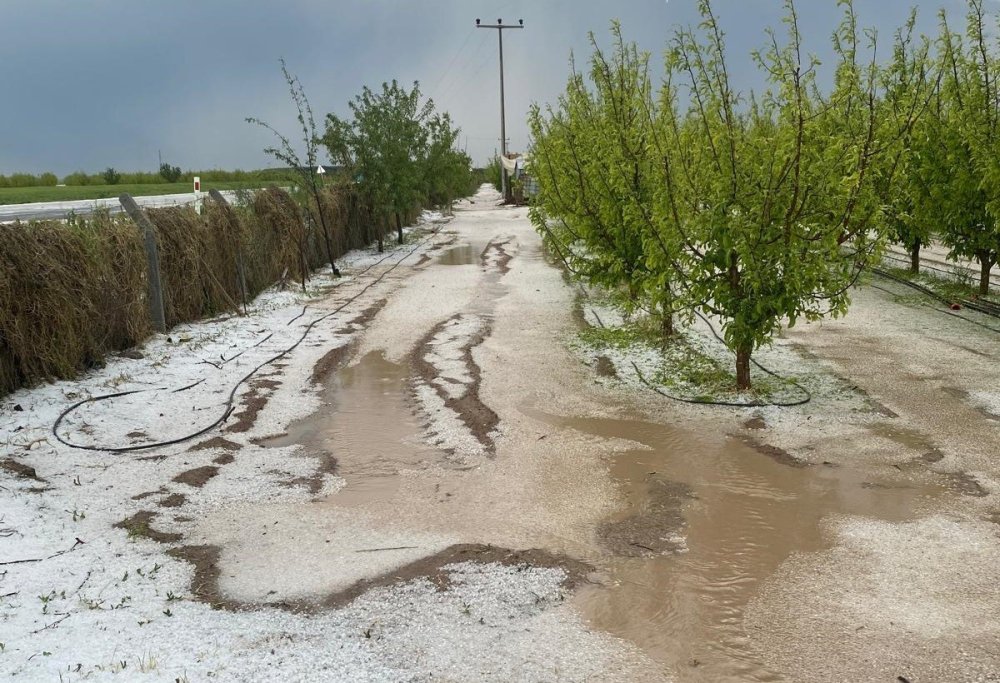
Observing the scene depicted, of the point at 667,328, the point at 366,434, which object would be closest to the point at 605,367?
the point at 667,328

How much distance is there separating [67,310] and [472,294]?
279 inches

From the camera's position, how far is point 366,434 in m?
6.79

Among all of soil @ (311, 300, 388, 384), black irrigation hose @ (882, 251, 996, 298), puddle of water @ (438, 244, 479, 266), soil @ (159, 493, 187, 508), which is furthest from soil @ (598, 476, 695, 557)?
puddle of water @ (438, 244, 479, 266)

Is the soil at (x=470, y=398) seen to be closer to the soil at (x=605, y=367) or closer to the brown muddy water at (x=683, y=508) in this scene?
the brown muddy water at (x=683, y=508)

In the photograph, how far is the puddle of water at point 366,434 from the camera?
577cm

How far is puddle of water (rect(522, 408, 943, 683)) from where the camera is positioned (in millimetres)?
3734

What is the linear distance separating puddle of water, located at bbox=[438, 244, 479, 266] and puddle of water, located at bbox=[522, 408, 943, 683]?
480 inches

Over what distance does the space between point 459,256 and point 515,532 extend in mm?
15752

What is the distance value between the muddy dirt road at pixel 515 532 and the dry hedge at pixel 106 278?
0.45 metres

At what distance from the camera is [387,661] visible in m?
3.55

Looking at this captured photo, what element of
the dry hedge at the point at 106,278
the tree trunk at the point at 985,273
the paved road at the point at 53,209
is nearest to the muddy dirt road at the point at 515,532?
the dry hedge at the point at 106,278

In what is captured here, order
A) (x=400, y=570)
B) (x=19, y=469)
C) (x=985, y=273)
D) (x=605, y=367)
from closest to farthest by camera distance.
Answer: (x=400, y=570)
(x=19, y=469)
(x=605, y=367)
(x=985, y=273)

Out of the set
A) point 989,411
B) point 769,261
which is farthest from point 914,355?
point 769,261

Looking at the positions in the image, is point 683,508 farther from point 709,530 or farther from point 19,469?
point 19,469
